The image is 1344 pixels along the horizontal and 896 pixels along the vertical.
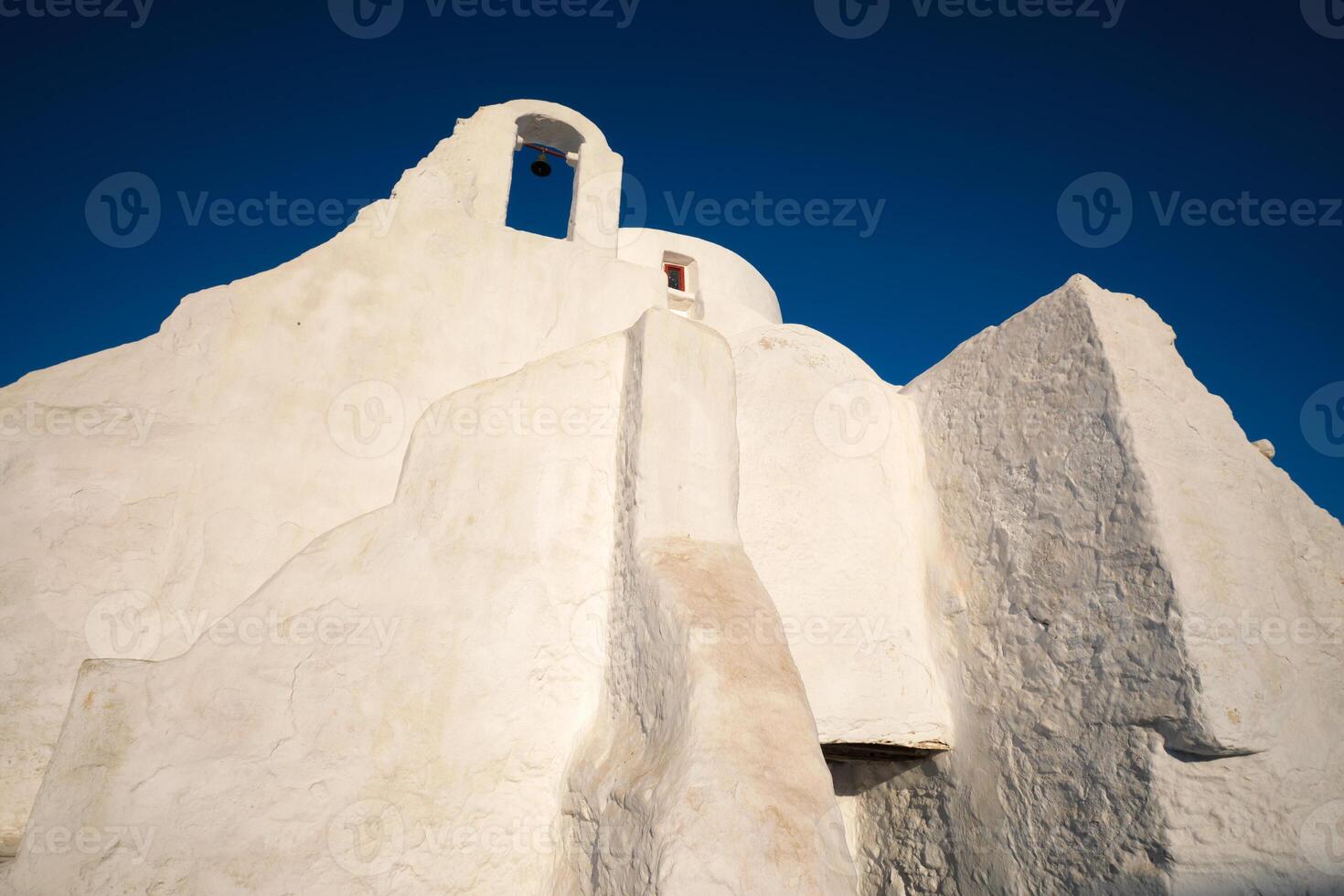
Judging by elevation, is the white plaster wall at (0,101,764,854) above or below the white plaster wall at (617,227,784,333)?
below

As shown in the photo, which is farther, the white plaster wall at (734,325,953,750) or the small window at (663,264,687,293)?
the small window at (663,264,687,293)

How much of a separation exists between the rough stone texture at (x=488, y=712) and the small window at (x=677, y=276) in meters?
11.2

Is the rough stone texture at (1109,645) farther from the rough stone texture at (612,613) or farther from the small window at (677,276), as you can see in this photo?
the small window at (677,276)

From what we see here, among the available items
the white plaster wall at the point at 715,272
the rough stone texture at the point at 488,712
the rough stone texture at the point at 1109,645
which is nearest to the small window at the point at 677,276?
the white plaster wall at the point at 715,272

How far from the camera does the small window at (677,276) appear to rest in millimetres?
15453

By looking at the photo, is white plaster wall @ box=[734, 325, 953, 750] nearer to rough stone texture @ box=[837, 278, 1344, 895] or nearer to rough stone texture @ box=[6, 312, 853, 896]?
rough stone texture @ box=[837, 278, 1344, 895]

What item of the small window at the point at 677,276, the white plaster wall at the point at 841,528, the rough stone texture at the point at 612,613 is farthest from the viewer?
the small window at the point at 677,276

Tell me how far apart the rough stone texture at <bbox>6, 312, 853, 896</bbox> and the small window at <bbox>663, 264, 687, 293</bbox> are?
441 inches

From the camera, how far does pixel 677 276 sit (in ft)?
51.3

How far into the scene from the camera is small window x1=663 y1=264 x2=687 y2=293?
15453 mm

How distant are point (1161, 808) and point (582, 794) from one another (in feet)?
9.48

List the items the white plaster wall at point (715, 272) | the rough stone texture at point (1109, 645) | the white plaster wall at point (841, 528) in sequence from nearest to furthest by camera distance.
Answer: the rough stone texture at point (1109, 645) < the white plaster wall at point (841, 528) < the white plaster wall at point (715, 272)

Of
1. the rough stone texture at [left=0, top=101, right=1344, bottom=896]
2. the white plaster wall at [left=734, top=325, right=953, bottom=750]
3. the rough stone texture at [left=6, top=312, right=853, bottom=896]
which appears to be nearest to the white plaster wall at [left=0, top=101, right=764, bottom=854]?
the rough stone texture at [left=0, top=101, right=1344, bottom=896]

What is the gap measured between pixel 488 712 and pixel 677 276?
12.8m
